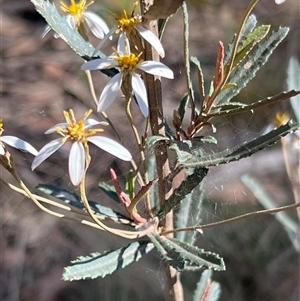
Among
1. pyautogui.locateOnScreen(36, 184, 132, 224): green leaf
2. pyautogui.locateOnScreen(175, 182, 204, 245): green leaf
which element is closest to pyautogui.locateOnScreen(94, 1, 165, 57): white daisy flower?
pyautogui.locateOnScreen(36, 184, 132, 224): green leaf

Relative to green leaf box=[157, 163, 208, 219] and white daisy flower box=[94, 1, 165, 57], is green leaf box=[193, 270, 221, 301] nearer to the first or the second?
green leaf box=[157, 163, 208, 219]

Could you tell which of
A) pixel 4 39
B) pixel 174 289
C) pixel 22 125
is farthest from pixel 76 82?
pixel 174 289

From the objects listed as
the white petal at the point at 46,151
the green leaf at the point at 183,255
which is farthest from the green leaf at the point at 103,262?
the white petal at the point at 46,151

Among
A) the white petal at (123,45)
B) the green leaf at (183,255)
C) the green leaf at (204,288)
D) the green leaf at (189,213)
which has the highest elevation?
the white petal at (123,45)

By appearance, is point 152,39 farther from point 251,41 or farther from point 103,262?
point 103,262

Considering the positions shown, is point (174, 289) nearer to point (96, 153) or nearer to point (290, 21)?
point (96, 153)

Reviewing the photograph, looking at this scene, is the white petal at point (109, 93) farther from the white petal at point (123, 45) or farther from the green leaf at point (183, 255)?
the green leaf at point (183, 255)

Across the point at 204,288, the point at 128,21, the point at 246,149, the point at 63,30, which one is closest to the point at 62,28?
the point at 63,30
